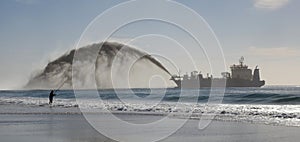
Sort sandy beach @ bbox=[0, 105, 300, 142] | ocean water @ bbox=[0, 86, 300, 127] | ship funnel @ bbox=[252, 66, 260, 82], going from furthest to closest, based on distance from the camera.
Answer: ship funnel @ bbox=[252, 66, 260, 82]
ocean water @ bbox=[0, 86, 300, 127]
sandy beach @ bbox=[0, 105, 300, 142]

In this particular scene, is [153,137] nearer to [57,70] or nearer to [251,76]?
[57,70]

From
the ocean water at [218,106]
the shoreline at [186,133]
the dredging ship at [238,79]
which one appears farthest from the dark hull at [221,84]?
the shoreline at [186,133]

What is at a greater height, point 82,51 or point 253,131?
point 82,51

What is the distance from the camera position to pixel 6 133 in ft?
57.5

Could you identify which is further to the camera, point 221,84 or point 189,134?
point 221,84

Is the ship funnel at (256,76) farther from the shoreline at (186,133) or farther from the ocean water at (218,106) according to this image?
the shoreline at (186,133)

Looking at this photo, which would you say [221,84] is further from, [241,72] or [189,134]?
[189,134]

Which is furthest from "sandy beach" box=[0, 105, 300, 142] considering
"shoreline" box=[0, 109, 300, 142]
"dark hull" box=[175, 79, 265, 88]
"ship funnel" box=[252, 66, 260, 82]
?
"ship funnel" box=[252, 66, 260, 82]

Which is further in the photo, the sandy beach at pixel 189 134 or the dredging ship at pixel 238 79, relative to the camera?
the dredging ship at pixel 238 79

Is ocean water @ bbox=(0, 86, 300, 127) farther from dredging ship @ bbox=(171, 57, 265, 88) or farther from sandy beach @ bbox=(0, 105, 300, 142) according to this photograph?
dredging ship @ bbox=(171, 57, 265, 88)

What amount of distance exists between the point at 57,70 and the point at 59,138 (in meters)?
44.6

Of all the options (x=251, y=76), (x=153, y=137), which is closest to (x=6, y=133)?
(x=153, y=137)

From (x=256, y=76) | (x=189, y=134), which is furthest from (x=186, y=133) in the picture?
(x=256, y=76)

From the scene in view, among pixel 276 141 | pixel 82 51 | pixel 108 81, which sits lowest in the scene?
pixel 276 141
